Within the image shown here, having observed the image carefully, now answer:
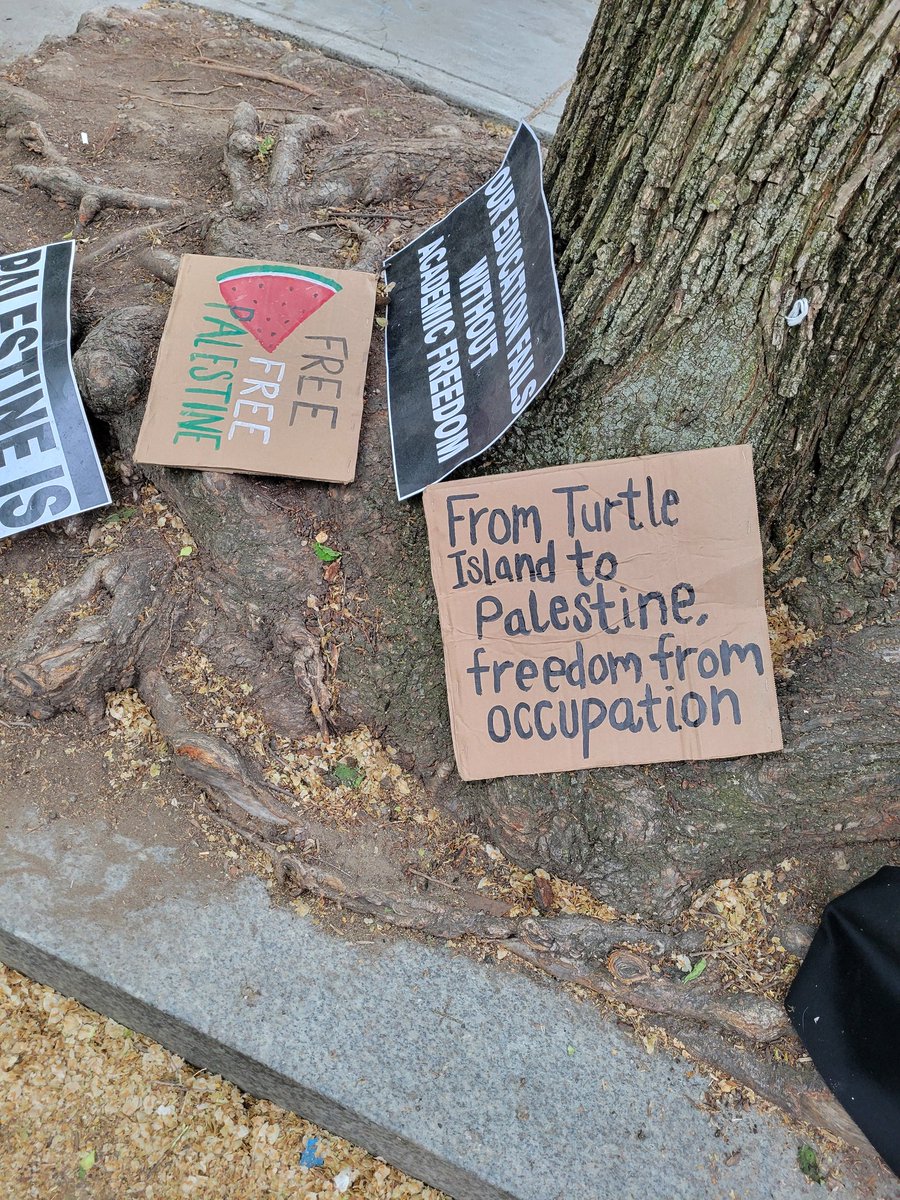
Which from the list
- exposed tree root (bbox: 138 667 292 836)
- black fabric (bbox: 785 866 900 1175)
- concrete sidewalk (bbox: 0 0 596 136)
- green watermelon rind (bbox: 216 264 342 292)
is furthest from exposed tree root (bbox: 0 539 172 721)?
concrete sidewalk (bbox: 0 0 596 136)

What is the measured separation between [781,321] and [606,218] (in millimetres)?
450

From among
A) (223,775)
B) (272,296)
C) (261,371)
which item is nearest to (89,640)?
(223,775)

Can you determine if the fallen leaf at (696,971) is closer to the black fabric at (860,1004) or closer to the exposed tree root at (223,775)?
the black fabric at (860,1004)

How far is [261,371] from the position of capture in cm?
236

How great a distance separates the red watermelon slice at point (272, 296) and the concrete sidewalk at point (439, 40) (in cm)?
255

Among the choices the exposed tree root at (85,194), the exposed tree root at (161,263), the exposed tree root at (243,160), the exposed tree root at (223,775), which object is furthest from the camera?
the exposed tree root at (85,194)

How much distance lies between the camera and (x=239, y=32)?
473cm

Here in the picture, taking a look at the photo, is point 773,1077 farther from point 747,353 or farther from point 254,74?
point 254,74

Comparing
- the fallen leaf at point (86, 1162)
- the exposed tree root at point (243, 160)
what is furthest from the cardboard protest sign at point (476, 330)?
the fallen leaf at point (86, 1162)

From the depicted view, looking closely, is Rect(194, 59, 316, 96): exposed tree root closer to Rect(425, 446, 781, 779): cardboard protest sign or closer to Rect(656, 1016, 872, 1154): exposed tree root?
Rect(425, 446, 781, 779): cardboard protest sign

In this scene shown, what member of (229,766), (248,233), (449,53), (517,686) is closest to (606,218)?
(517,686)

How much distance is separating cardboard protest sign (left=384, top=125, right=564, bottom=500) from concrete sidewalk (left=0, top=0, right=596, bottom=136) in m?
2.54

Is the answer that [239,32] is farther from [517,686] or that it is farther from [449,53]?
[517,686]

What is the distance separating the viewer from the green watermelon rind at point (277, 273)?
252 cm
